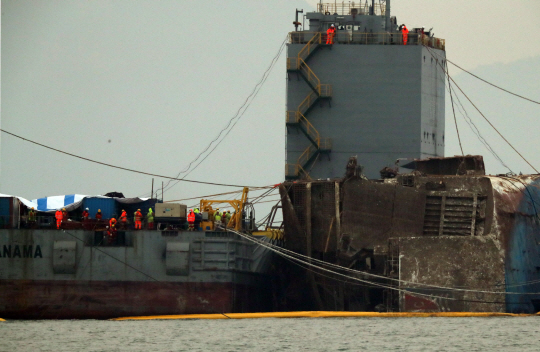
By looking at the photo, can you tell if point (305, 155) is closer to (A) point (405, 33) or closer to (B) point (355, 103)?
(B) point (355, 103)

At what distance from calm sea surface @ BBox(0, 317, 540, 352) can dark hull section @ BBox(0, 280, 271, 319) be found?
0.55m

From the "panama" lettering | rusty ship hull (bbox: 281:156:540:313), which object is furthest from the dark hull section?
rusty ship hull (bbox: 281:156:540:313)

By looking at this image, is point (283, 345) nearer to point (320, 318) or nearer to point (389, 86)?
point (320, 318)

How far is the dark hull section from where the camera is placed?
45562 millimetres

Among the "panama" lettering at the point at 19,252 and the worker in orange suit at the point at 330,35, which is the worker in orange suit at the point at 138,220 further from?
the worker in orange suit at the point at 330,35

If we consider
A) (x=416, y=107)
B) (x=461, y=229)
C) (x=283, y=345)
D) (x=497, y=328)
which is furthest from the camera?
(x=416, y=107)

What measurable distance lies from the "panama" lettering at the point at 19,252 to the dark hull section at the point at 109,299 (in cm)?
100

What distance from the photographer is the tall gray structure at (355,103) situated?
54.8 m

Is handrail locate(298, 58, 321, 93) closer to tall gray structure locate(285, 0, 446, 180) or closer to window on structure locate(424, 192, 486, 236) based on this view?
tall gray structure locate(285, 0, 446, 180)

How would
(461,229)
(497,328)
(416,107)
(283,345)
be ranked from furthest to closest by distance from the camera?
(416,107), (461,229), (497,328), (283,345)

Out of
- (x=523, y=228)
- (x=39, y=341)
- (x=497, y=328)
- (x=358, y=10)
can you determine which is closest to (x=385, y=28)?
(x=358, y=10)

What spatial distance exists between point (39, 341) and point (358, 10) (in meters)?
26.6

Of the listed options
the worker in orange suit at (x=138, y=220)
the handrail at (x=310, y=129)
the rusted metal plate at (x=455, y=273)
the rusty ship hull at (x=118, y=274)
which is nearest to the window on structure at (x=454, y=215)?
the rusted metal plate at (x=455, y=273)

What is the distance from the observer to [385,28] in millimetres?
57344
